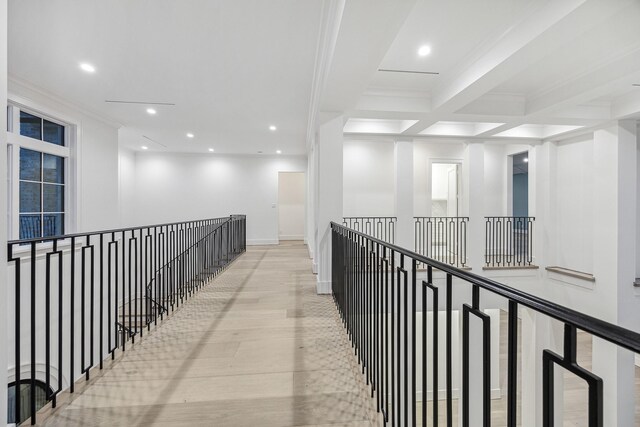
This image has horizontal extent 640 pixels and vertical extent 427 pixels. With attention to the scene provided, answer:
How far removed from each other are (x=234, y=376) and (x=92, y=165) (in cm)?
511

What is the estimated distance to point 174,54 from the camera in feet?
9.64

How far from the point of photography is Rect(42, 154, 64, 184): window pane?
14.3ft

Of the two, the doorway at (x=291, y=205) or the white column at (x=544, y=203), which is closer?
the white column at (x=544, y=203)

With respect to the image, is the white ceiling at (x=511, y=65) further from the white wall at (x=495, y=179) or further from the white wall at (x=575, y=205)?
the white wall at (x=495, y=179)

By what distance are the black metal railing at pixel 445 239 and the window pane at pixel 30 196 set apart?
21.0 ft

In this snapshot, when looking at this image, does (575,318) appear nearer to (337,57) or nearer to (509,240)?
(337,57)

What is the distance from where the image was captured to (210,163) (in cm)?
841

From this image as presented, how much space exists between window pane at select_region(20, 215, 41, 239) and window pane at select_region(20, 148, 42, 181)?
0.56 m

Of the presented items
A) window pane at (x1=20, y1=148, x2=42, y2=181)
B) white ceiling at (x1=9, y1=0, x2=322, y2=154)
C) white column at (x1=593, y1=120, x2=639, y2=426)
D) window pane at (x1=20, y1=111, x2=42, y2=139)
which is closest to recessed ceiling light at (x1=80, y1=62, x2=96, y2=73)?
white ceiling at (x1=9, y1=0, x2=322, y2=154)

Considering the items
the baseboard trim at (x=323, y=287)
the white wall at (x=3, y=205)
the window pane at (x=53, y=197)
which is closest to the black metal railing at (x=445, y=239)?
the baseboard trim at (x=323, y=287)

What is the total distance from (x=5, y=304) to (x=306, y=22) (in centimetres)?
258

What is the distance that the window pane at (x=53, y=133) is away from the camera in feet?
14.2

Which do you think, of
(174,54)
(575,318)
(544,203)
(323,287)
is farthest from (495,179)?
(575,318)

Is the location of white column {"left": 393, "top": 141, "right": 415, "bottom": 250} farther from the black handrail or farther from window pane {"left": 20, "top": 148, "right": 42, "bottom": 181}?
window pane {"left": 20, "top": 148, "right": 42, "bottom": 181}
